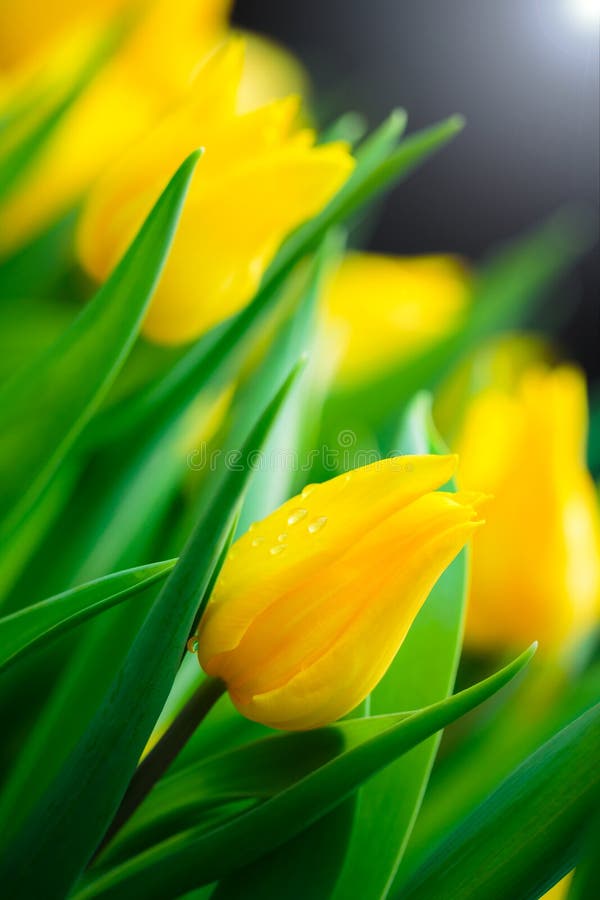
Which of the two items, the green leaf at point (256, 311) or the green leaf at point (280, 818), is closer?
the green leaf at point (280, 818)

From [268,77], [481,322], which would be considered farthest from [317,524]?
[268,77]

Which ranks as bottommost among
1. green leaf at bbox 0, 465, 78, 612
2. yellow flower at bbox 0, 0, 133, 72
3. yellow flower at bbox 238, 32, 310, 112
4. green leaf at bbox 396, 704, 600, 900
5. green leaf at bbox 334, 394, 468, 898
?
green leaf at bbox 396, 704, 600, 900

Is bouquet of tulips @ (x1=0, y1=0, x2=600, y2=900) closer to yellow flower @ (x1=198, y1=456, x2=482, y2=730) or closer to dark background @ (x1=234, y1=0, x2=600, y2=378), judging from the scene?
yellow flower @ (x1=198, y1=456, x2=482, y2=730)

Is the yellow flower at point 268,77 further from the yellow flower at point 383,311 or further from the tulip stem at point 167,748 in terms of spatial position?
the tulip stem at point 167,748

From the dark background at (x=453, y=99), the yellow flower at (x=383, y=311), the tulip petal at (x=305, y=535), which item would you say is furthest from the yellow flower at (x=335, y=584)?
the dark background at (x=453, y=99)

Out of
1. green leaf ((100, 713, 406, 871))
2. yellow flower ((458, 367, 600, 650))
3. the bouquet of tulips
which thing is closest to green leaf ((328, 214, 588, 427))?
the bouquet of tulips

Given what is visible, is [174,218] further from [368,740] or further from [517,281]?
[517,281]

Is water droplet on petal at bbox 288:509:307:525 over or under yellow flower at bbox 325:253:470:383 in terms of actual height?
under

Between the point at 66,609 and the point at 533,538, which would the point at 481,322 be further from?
the point at 66,609

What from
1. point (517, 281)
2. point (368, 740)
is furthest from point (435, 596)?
point (517, 281)
